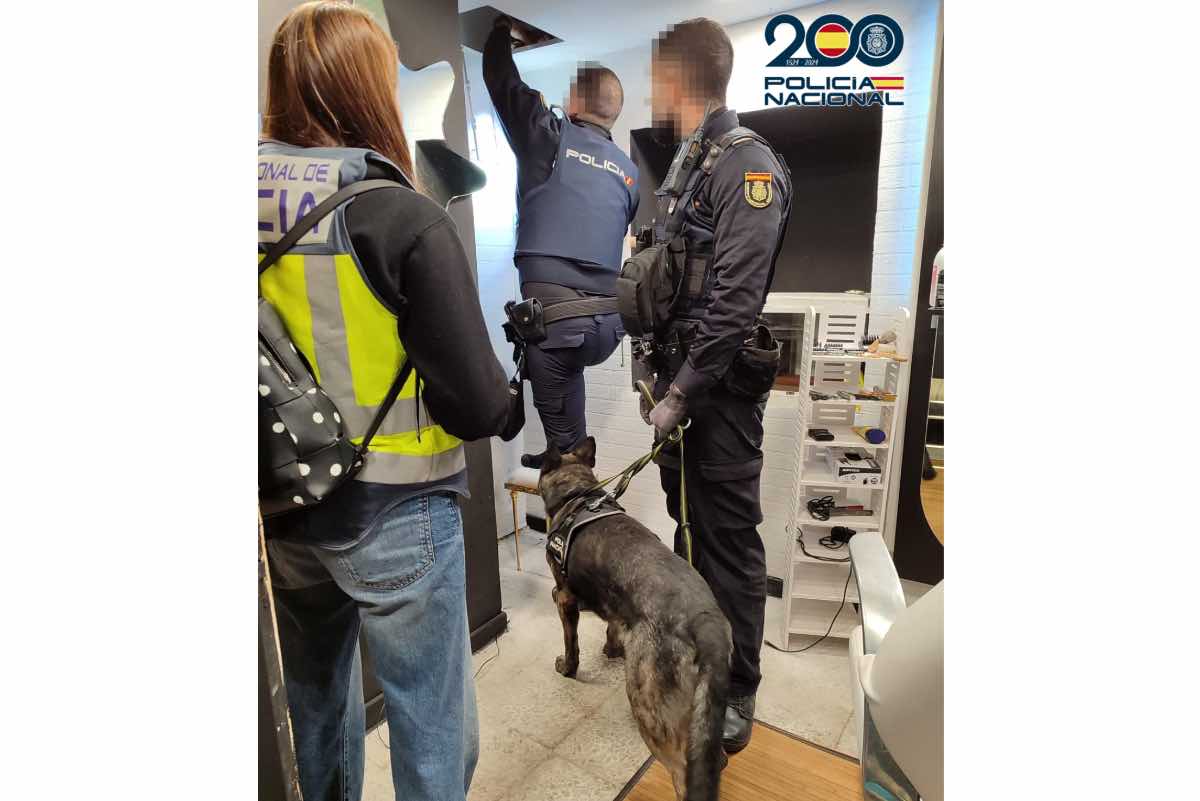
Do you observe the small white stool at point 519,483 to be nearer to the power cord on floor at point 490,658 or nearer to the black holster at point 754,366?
the power cord on floor at point 490,658

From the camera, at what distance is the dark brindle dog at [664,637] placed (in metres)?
1.05

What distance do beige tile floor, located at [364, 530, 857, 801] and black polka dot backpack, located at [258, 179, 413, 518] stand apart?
1.09m

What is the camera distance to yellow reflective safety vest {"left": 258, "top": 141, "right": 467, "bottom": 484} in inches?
24.7

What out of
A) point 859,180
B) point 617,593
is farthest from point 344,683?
point 859,180

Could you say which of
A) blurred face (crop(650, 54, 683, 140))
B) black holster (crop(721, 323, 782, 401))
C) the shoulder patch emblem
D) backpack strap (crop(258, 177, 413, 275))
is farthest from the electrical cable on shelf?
backpack strap (crop(258, 177, 413, 275))

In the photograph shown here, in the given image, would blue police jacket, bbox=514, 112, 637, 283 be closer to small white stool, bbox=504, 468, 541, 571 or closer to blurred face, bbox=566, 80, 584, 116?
blurred face, bbox=566, 80, 584, 116

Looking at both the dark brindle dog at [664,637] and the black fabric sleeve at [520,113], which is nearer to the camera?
the dark brindle dog at [664,637]

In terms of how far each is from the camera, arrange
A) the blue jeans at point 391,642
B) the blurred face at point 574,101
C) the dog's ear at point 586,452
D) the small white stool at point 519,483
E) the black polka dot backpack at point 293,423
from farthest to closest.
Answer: the small white stool at point 519,483, the blurred face at point 574,101, the dog's ear at point 586,452, the blue jeans at point 391,642, the black polka dot backpack at point 293,423

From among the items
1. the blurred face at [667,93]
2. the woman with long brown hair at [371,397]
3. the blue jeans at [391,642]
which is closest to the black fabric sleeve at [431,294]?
the woman with long brown hair at [371,397]

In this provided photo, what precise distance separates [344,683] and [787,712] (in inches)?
52.2

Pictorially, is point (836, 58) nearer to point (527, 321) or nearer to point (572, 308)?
point (572, 308)

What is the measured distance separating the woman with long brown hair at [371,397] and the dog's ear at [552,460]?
0.84 m
